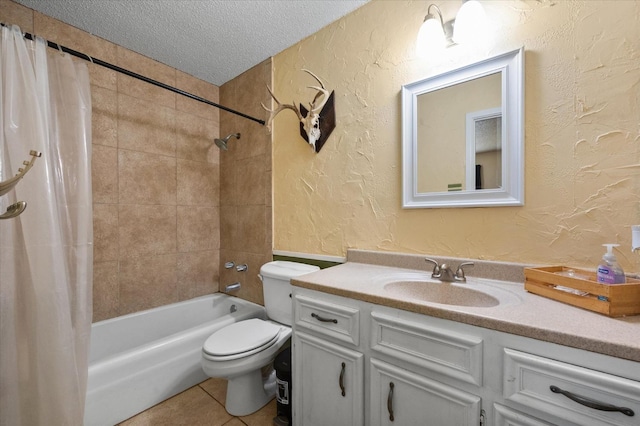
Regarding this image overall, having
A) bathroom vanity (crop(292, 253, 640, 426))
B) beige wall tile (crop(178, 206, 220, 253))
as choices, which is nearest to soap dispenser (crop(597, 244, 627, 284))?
bathroom vanity (crop(292, 253, 640, 426))

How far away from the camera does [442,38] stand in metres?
1.19

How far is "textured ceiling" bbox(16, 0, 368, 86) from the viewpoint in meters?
1.47

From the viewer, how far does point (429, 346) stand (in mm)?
795

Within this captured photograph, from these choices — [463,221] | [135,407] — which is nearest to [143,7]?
[463,221]

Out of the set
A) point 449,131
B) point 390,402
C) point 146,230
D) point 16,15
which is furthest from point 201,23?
point 390,402

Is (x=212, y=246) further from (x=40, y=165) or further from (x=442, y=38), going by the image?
(x=442, y=38)

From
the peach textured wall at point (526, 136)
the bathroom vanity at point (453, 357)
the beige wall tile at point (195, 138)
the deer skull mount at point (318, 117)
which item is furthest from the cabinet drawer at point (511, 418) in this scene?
the beige wall tile at point (195, 138)

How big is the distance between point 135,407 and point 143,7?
2.28m

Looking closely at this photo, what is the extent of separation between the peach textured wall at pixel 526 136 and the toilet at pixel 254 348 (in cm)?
34

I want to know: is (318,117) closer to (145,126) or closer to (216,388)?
(145,126)

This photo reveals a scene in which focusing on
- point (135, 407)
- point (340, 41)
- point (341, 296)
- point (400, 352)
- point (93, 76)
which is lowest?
point (135, 407)

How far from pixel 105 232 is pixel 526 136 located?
2545 millimetres

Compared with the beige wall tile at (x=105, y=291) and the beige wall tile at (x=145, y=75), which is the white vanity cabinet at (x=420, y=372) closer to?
the beige wall tile at (x=105, y=291)

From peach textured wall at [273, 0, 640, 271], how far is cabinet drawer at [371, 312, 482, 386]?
54 centimetres
